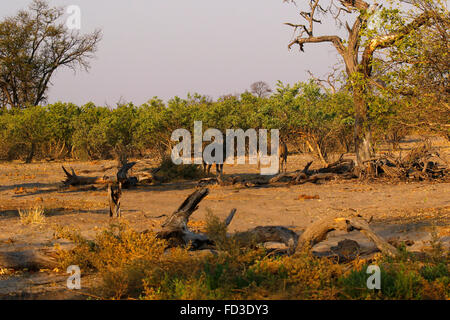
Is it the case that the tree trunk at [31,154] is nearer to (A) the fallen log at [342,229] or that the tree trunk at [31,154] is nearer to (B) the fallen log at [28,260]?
(B) the fallen log at [28,260]

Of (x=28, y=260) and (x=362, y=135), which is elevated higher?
(x=362, y=135)

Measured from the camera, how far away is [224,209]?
10438 millimetres

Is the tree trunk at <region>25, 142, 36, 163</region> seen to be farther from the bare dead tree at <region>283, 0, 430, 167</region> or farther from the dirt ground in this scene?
the bare dead tree at <region>283, 0, 430, 167</region>

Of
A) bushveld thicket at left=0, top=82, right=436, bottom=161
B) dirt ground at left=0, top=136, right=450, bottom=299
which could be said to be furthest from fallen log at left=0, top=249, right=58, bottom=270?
bushveld thicket at left=0, top=82, right=436, bottom=161

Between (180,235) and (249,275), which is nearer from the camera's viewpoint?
(249,275)

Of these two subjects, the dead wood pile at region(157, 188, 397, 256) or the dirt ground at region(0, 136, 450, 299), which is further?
the dirt ground at region(0, 136, 450, 299)

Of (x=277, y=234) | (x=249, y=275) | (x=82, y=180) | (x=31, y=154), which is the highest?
(x=31, y=154)

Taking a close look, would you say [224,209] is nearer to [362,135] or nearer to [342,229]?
[342,229]

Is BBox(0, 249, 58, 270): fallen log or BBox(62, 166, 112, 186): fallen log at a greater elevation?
BBox(62, 166, 112, 186): fallen log

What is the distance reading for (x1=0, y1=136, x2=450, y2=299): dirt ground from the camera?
546 centimetres

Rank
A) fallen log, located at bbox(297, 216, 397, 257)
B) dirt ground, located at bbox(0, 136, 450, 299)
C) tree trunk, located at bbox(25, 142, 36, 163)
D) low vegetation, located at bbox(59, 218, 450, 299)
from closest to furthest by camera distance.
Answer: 1. low vegetation, located at bbox(59, 218, 450, 299)
2. fallen log, located at bbox(297, 216, 397, 257)
3. dirt ground, located at bbox(0, 136, 450, 299)
4. tree trunk, located at bbox(25, 142, 36, 163)

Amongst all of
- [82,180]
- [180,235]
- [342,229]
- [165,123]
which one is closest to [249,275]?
[342,229]

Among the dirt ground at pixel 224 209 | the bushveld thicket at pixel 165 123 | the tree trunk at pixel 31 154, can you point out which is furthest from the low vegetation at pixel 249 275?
the tree trunk at pixel 31 154

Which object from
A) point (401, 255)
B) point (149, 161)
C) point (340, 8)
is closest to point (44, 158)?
point (149, 161)
